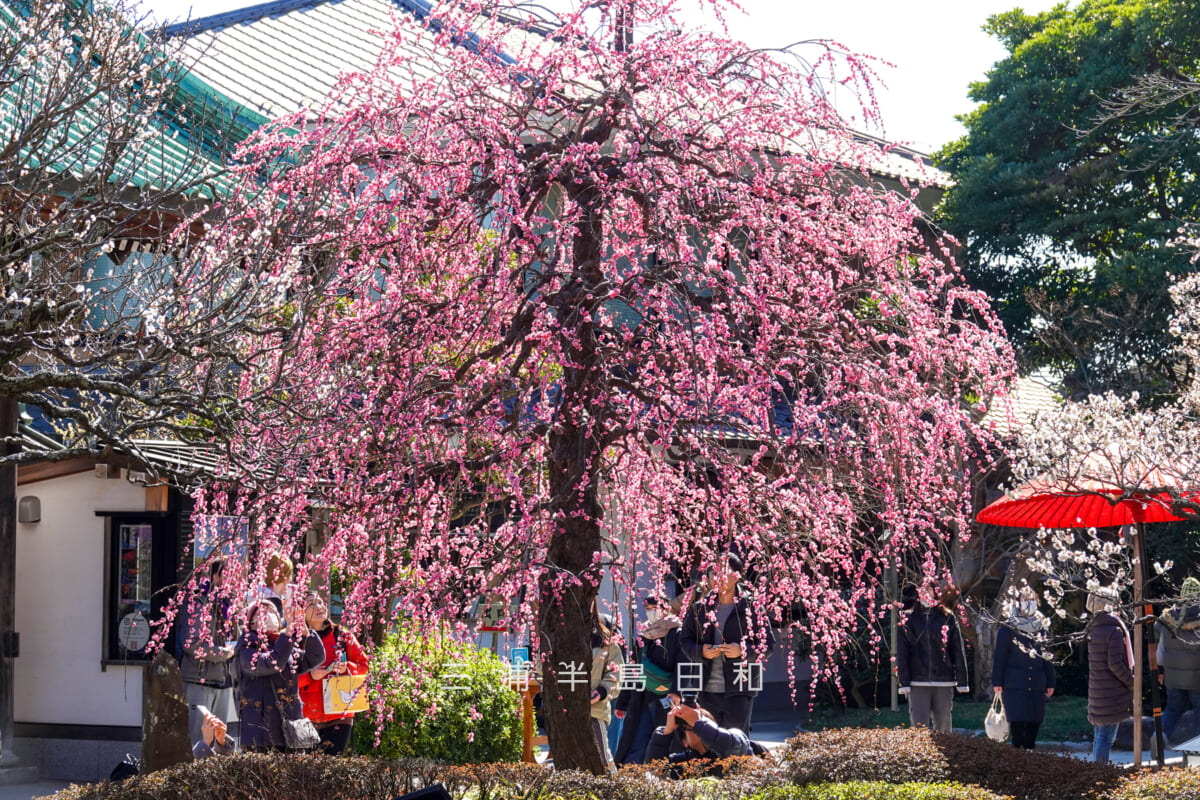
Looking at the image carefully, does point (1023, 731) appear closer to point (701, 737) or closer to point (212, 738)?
point (701, 737)

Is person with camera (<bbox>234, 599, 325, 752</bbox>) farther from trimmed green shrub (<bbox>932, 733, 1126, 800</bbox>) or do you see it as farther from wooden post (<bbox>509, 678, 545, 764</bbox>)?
trimmed green shrub (<bbox>932, 733, 1126, 800</bbox>)

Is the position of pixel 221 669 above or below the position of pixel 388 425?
below

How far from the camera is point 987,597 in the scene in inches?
918

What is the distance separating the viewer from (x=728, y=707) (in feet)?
33.9

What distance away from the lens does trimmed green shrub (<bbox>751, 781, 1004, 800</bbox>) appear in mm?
7301

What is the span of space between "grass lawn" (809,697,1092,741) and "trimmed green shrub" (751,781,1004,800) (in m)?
9.56

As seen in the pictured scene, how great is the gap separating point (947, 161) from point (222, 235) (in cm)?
1786

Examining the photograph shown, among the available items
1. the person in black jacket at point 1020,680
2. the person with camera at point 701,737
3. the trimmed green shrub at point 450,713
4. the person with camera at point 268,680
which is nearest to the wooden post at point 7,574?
the person with camera at point 268,680

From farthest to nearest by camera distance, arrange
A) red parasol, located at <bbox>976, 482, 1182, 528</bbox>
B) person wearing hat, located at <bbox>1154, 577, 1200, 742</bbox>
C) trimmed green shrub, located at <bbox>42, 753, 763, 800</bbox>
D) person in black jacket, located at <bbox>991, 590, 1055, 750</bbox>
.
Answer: person wearing hat, located at <bbox>1154, 577, 1200, 742</bbox>
person in black jacket, located at <bbox>991, 590, 1055, 750</bbox>
red parasol, located at <bbox>976, 482, 1182, 528</bbox>
trimmed green shrub, located at <bbox>42, 753, 763, 800</bbox>

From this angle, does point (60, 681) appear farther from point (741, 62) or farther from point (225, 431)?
point (741, 62)

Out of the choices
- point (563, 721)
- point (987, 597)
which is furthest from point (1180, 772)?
point (987, 597)

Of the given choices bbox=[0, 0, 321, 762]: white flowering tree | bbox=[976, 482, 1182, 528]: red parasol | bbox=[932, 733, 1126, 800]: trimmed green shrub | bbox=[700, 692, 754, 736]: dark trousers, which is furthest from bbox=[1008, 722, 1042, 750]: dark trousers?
bbox=[0, 0, 321, 762]: white flowering tree

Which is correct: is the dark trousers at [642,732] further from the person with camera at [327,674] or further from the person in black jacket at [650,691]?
the person with camera at [327,674]

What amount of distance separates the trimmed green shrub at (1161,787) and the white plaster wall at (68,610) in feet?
31.9
